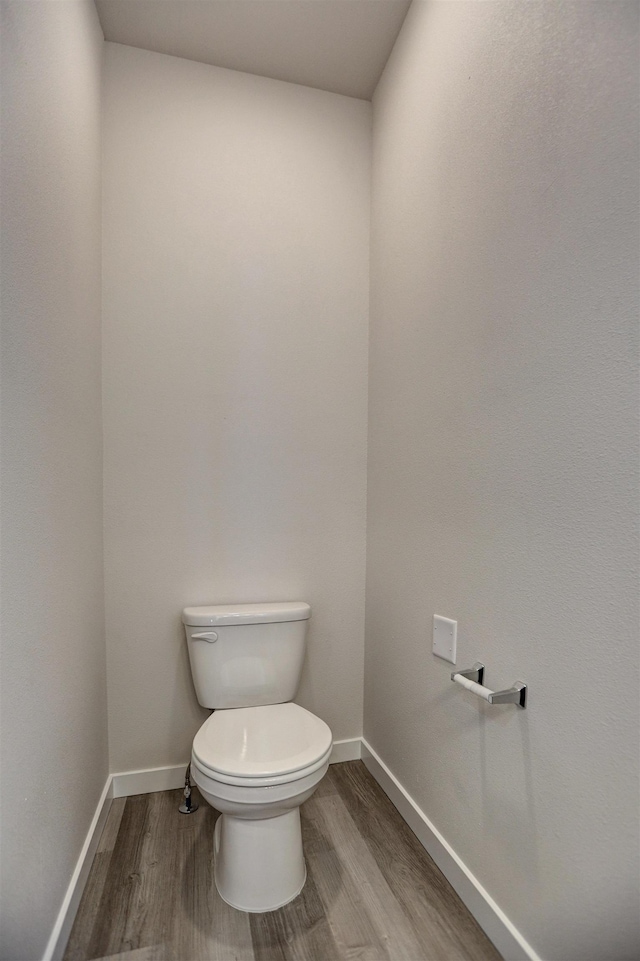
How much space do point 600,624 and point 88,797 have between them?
147cm

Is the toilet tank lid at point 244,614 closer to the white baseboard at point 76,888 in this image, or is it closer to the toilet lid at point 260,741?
the toilet lid at point 260,741

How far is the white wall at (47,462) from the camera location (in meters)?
0.90

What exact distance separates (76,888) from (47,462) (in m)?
1.09

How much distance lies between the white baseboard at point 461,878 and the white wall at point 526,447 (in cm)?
4

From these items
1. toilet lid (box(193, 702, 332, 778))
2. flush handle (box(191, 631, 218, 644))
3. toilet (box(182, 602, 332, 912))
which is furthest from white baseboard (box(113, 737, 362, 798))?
flush handle (box(191, 631, 218, 644))

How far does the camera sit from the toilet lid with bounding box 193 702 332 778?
1.24m

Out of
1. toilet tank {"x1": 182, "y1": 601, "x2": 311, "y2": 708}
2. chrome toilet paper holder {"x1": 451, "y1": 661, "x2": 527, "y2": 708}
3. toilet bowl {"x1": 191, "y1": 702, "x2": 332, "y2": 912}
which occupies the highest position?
chrome toilet paper holder {"x1": 451, "y1": 661, "x2": 527, "y2": 708}

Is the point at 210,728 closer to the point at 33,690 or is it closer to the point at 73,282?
the point at 33,690

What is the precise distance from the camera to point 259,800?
1202 millimetres

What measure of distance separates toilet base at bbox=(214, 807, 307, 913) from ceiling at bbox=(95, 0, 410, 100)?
245 cm

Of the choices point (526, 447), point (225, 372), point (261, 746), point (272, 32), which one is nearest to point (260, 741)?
point (261, 746)

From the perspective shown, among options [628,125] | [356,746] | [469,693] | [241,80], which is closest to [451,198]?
[628,125]

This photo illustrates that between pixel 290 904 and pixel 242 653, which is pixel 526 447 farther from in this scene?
pixel 290 904

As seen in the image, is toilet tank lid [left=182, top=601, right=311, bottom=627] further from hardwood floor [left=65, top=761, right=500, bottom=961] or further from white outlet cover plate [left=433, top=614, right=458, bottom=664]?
hardwood floor [left=65, top=761, right=500, bottom=961]
